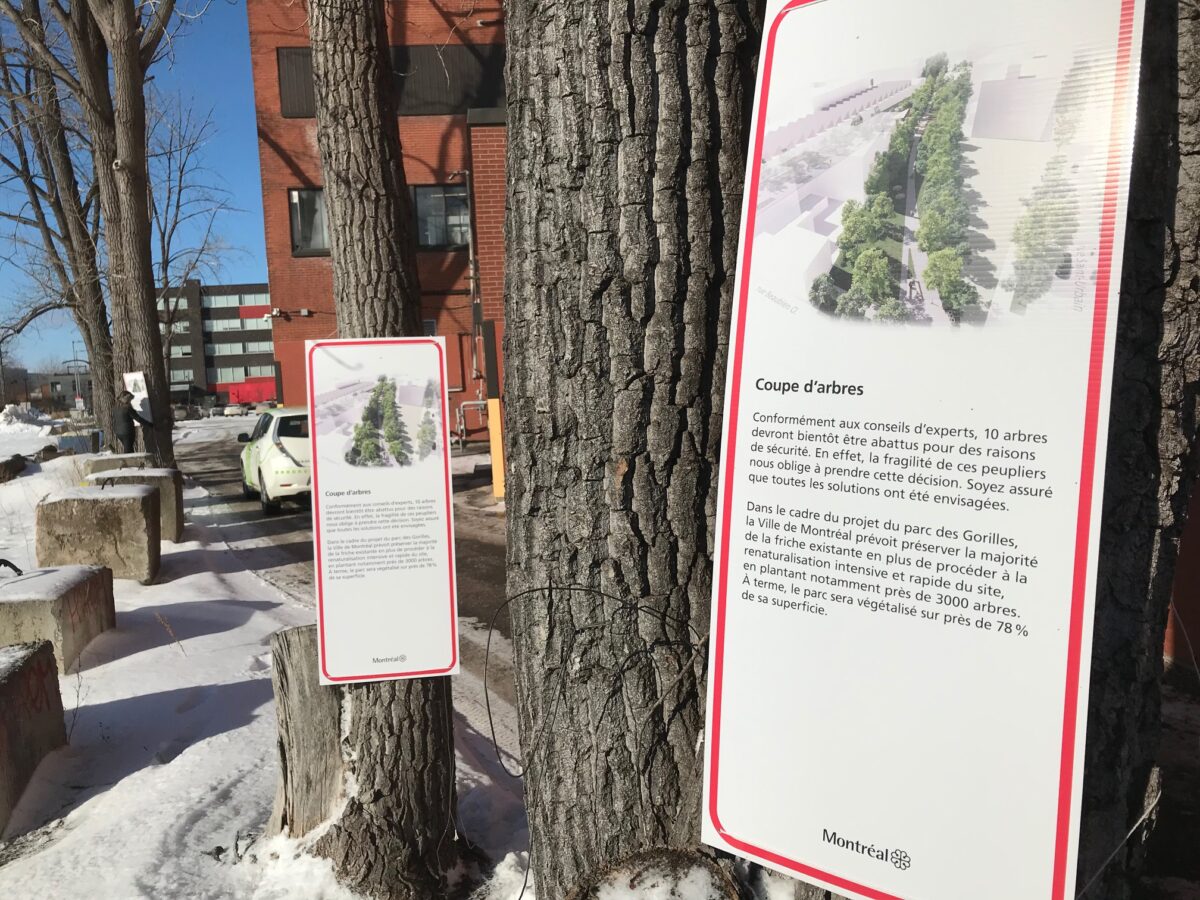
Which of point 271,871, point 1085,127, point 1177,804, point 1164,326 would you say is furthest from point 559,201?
point 1177,804

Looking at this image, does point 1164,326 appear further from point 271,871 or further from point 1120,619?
point 271,871

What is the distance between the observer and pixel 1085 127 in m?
1.13

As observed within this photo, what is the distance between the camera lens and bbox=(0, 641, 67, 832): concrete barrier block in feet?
11.6

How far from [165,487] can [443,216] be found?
13608 millimetres

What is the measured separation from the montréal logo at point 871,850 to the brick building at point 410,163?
18839 millimetres

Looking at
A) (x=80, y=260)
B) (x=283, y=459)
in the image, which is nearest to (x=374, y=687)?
(x=283, y=459)

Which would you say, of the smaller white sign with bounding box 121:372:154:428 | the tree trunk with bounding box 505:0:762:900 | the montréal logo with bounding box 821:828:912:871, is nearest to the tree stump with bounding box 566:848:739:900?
the tree trunk with bounding box 505:0:762:900

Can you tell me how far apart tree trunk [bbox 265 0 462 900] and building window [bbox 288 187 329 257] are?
19.2 metres

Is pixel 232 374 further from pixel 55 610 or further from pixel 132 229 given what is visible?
pixel 55 610

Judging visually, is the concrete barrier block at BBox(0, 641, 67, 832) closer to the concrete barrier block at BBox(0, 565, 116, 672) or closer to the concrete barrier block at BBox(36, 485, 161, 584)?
the concrete barrier block at BBox(0, 565, 116, 672)

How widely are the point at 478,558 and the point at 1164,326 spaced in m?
8.29

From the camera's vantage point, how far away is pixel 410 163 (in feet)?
70.8

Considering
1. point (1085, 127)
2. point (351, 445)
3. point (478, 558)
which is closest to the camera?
point (1085, 127)

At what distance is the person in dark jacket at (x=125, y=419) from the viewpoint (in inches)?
518
